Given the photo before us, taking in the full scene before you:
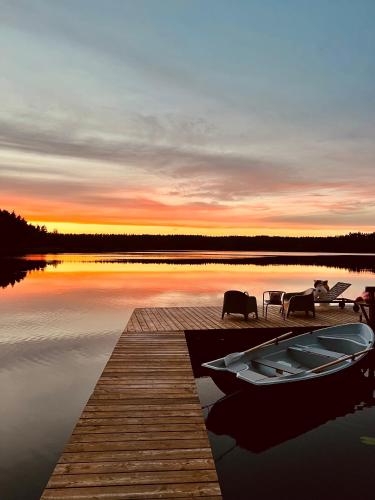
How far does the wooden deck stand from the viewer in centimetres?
1324

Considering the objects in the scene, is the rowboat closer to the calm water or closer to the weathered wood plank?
the calm water

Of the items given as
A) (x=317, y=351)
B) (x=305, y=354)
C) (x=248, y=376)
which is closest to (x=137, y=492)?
(x=248, y=376)

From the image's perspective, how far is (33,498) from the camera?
18.8 feet

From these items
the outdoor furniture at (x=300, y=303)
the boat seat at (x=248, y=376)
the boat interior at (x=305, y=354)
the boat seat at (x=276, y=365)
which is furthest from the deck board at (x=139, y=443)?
the outdoor furniture at (x=300, y=303)

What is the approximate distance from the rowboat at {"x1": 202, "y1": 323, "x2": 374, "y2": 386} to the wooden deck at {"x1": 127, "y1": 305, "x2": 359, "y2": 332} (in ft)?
8.45

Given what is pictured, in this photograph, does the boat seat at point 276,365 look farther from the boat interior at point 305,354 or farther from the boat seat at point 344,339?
the boat seat at point 344,339

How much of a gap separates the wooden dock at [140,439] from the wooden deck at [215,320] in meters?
3.02

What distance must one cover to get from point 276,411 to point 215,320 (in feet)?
19.5

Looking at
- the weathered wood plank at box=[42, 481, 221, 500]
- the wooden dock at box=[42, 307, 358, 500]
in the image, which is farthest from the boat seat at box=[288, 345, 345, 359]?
the weathered wood plank at box=[42, 481, 221, 500]

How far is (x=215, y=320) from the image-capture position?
14453 millimetres

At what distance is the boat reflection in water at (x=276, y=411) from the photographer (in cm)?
777

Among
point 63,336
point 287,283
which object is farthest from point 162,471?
point 287,283

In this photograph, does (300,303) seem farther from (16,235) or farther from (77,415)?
(16,235)

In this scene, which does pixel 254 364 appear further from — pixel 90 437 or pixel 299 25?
pixel 299 25
